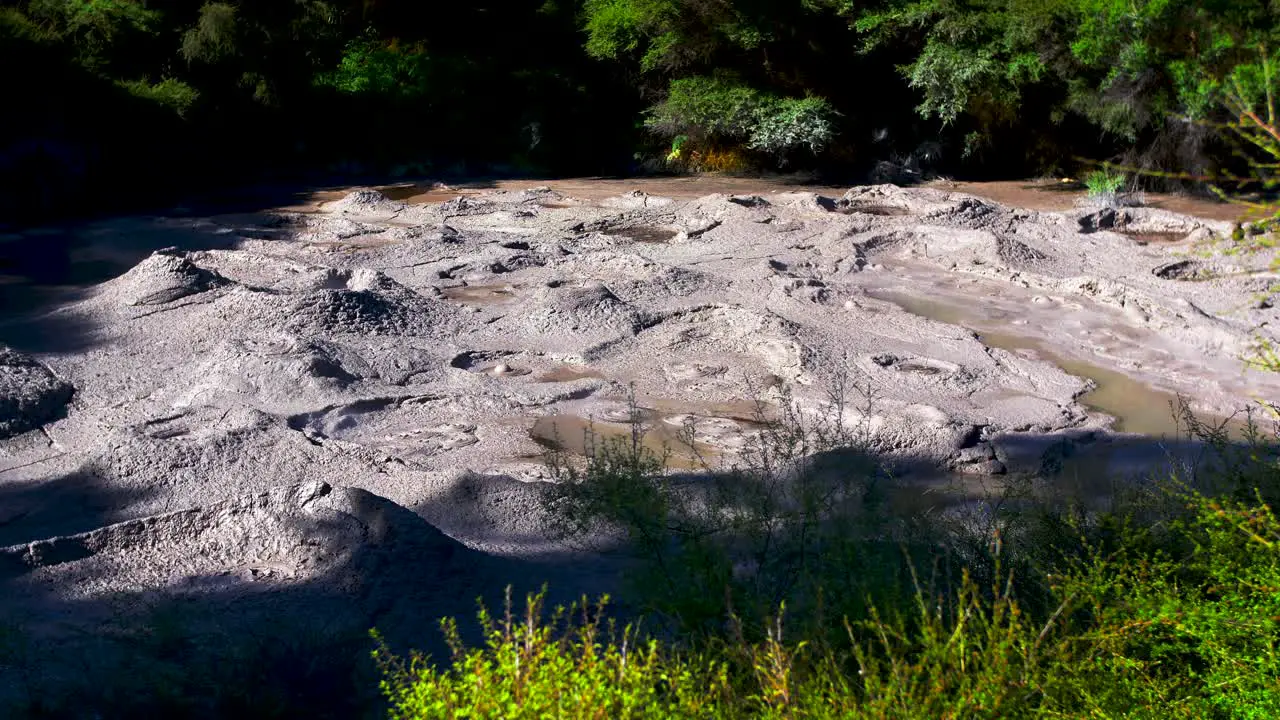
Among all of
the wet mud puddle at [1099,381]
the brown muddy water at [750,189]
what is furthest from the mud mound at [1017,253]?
the brown muddy water at [750,189]

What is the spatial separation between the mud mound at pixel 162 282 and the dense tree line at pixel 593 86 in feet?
19.5

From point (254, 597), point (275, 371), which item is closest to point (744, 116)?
point (275, 371)

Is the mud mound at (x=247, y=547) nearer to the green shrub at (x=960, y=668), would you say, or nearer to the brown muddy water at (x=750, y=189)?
the green shrub at (x=960, y=668)

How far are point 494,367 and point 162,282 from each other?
2.75m

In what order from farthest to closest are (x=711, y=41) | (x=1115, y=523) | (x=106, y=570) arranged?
(x=711, y=41) → (x=106, y=570) → (x=1115, y=523)

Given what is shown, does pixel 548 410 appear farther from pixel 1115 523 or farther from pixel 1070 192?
pixel 1070 192

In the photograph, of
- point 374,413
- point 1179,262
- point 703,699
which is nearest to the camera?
point 703,699

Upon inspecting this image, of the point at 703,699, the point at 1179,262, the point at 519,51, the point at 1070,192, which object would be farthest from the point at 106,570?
the point at 519,51

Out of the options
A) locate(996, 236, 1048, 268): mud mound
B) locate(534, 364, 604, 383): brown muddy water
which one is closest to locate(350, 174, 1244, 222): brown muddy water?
locate(996, 236, 1048, 268): mud mound

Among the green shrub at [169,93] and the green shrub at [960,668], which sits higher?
the green shrub at [169,93]

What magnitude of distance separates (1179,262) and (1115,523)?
7.23 metres

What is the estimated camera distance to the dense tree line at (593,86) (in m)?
13.8

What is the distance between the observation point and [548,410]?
6.53m

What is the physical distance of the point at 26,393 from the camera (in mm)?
6191
